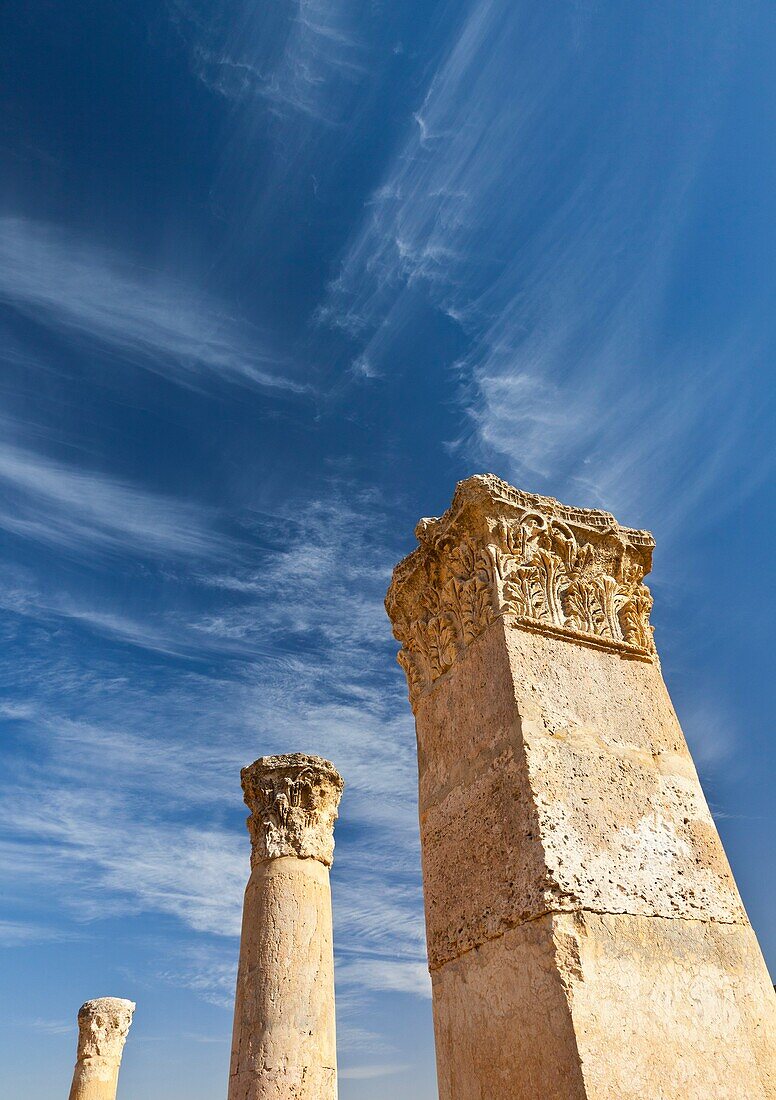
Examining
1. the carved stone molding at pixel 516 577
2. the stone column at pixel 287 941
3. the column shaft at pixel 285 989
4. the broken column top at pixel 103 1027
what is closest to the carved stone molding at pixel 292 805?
the stone column at pixel 287 941

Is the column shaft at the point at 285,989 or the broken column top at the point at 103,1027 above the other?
the broken column top at the point at 103,1027

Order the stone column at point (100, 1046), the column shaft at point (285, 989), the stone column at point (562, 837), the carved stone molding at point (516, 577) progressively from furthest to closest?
the stone column at point (100, 1046) → the column shaft at point (285, 989) → the carved stone molding at point (516, 577) → the stone column at point (562, 837)

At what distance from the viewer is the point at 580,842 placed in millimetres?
3982

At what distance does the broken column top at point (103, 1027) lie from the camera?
17281mm

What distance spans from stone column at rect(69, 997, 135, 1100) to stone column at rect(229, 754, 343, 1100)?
34.1 ft

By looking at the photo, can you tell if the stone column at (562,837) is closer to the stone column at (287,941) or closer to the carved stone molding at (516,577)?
the carved stone molding at (516,577)

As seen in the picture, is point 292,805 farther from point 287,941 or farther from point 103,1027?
point 103,1027

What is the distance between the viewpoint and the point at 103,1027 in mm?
17453

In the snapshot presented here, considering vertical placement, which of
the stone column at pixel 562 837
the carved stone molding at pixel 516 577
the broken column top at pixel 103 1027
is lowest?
the stone column at pixel 562 837

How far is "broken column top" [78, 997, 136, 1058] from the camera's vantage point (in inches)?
680

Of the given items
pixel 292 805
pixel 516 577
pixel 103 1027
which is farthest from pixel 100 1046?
pixel 516 577

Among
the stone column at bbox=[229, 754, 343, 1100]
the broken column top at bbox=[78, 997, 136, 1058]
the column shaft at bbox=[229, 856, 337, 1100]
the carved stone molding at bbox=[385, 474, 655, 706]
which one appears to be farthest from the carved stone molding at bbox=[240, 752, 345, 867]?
the broken column top at bbox=[78, 997, 136, 1058]

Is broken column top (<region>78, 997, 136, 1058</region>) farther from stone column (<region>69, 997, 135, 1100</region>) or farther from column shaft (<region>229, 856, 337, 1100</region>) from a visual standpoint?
column shaft (<region>229, 856, 337, 1100</region>)

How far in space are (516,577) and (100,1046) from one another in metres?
18.2
